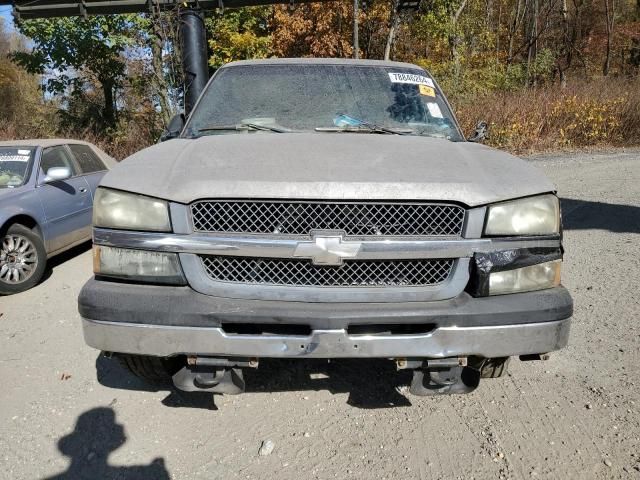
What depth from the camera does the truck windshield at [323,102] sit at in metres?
3.17

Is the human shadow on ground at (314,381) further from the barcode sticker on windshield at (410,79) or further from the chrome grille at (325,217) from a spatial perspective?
the barcode sticker on windshield at (410,79)

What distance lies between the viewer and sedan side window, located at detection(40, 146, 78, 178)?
589 centimetres

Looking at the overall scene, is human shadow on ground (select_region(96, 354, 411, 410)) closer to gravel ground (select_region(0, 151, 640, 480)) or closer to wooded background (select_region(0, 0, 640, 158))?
gravel ground (select_region(0, 151, 640, 480))

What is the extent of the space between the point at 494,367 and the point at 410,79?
218 centimetres

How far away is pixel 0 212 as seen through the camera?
198 inches

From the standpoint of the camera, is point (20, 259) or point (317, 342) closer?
point (317, 342)

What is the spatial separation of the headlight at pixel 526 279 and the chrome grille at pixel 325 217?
0.92 ft

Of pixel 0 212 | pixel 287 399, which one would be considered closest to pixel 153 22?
pixel 0 212

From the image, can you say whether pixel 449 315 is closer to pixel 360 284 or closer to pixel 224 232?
pixel 360 284

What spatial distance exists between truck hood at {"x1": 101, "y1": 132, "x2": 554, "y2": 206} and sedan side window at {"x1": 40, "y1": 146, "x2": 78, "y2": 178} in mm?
4028

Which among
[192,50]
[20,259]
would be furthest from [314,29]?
[20,259]

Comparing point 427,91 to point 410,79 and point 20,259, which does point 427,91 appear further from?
point 20,259

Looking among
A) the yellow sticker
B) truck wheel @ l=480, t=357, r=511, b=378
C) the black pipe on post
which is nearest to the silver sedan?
the black pipe on post

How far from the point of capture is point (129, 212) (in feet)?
7.22
